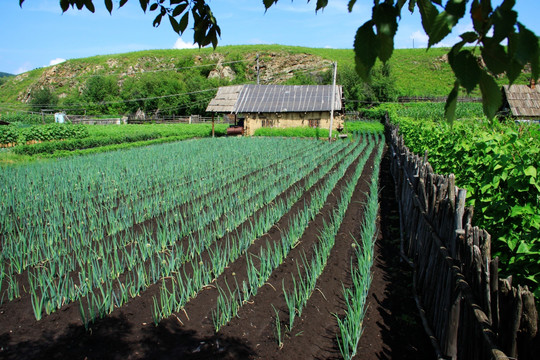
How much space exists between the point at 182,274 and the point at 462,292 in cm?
363

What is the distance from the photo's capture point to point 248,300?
456 cm

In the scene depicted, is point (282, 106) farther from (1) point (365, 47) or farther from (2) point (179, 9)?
(1) point (365, 47)

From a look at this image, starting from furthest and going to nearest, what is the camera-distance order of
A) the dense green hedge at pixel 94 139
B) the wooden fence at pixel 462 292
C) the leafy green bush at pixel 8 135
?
the leafy green bush at pixel 8 135
the dense green hedge at pixel 94 139
the wooden fence at pixel 462 292

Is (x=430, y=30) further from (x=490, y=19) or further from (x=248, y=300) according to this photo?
(x=248, y=300)

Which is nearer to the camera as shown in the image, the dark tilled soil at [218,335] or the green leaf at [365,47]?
the green leaf at [365,47]

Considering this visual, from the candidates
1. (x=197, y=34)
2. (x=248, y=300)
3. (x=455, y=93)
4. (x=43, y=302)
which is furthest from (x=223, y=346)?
(x=455, y=93)

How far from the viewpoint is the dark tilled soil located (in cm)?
356

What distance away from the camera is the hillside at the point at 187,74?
6506cm

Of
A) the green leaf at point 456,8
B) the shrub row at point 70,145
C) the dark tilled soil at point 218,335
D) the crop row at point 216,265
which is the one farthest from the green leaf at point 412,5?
the shrub row at point 70,145

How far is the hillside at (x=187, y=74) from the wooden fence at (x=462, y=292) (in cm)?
5284

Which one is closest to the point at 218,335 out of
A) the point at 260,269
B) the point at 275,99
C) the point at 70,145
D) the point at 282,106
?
the point at 260,269

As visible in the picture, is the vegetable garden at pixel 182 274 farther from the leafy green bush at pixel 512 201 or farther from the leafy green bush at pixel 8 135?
the leafy green bush at pixel 8 135

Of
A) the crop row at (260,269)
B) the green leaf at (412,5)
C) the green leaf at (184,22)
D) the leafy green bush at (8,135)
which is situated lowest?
the crop row at (260,269)

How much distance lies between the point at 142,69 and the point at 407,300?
10924 cm
